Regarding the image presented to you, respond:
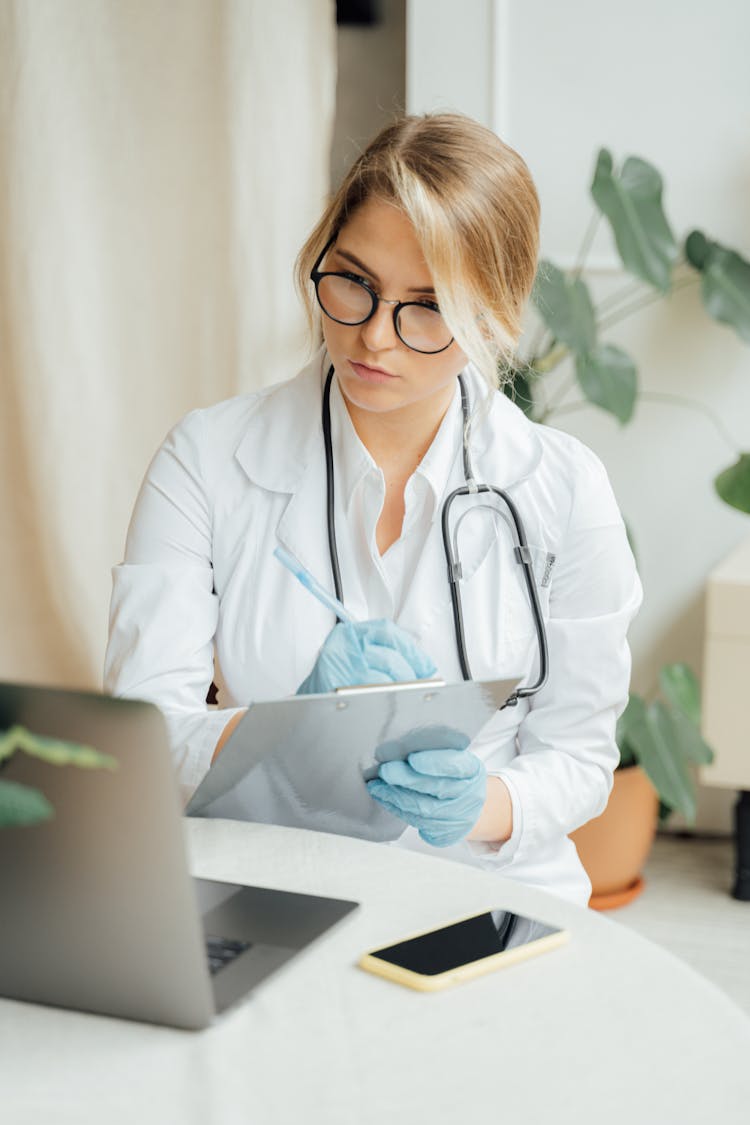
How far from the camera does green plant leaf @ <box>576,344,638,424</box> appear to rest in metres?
2.64

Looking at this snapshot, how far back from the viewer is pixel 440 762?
121 cm

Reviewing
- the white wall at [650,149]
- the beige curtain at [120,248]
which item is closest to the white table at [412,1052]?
the beige curtain at [120,248]

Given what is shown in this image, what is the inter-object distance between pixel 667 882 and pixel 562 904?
197 centimetres

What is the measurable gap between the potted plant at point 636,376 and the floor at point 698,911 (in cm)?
7

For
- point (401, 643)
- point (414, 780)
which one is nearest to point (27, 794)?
point (414, 780)

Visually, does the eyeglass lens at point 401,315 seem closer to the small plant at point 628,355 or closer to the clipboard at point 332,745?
the clipboard at point 332,745

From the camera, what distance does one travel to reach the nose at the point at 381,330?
4.69ft

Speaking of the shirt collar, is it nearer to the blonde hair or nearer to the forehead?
the blonde hair

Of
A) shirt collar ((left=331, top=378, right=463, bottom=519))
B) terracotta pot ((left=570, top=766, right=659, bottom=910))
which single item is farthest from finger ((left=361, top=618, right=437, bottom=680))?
terracotta pot ((left=570, top=766, right=659, bottom=910))

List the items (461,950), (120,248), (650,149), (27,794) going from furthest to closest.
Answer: (650,149), (120,248), (461,950), (27,794)

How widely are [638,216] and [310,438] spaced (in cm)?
131

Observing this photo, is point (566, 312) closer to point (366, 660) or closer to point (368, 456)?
point (368, 456)

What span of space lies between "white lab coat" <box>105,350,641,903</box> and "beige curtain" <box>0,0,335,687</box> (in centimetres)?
66

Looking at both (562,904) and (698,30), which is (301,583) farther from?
(698,30)
